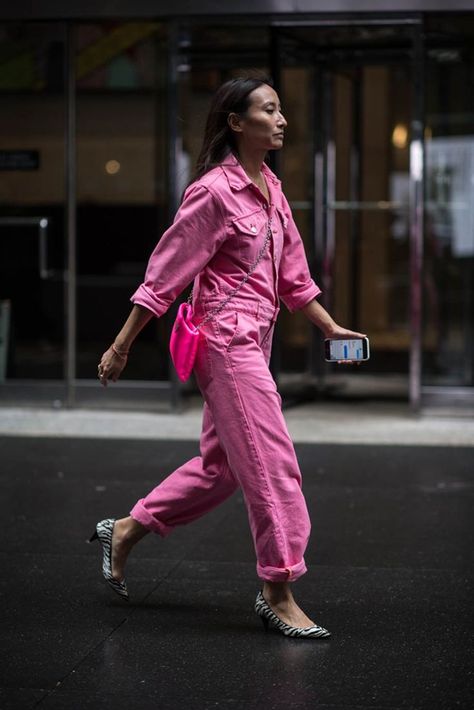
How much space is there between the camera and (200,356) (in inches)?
181

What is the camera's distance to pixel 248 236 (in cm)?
458

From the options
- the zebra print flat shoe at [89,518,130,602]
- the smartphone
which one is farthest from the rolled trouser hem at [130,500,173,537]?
the smartphone

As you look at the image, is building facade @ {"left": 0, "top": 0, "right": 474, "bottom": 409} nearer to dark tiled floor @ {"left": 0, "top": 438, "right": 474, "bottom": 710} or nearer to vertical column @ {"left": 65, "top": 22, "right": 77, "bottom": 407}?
vertical column @ {"left": 65, "top": 22, "right": 77, "bottom": 407}

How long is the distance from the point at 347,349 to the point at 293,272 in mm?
382

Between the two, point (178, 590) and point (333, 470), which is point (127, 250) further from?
point (178, 590)

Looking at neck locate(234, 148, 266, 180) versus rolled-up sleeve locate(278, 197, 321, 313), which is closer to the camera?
neck locate(234, 148, 266, 180)

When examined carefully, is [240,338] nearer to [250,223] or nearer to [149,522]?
[250,223]

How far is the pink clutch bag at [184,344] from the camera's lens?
4.54 meters

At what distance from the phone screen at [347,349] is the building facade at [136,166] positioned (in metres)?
5.06

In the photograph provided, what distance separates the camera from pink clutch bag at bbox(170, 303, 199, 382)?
14.9ft

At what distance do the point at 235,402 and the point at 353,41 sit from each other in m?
7.19

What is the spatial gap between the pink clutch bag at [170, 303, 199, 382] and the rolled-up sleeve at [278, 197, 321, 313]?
0.44 metres

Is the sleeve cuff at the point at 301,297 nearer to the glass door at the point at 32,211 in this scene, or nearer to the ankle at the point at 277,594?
the ankle at the point at 277,594

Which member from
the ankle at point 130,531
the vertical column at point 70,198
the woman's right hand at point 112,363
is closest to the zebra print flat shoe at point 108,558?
the ankle at point 130,531
